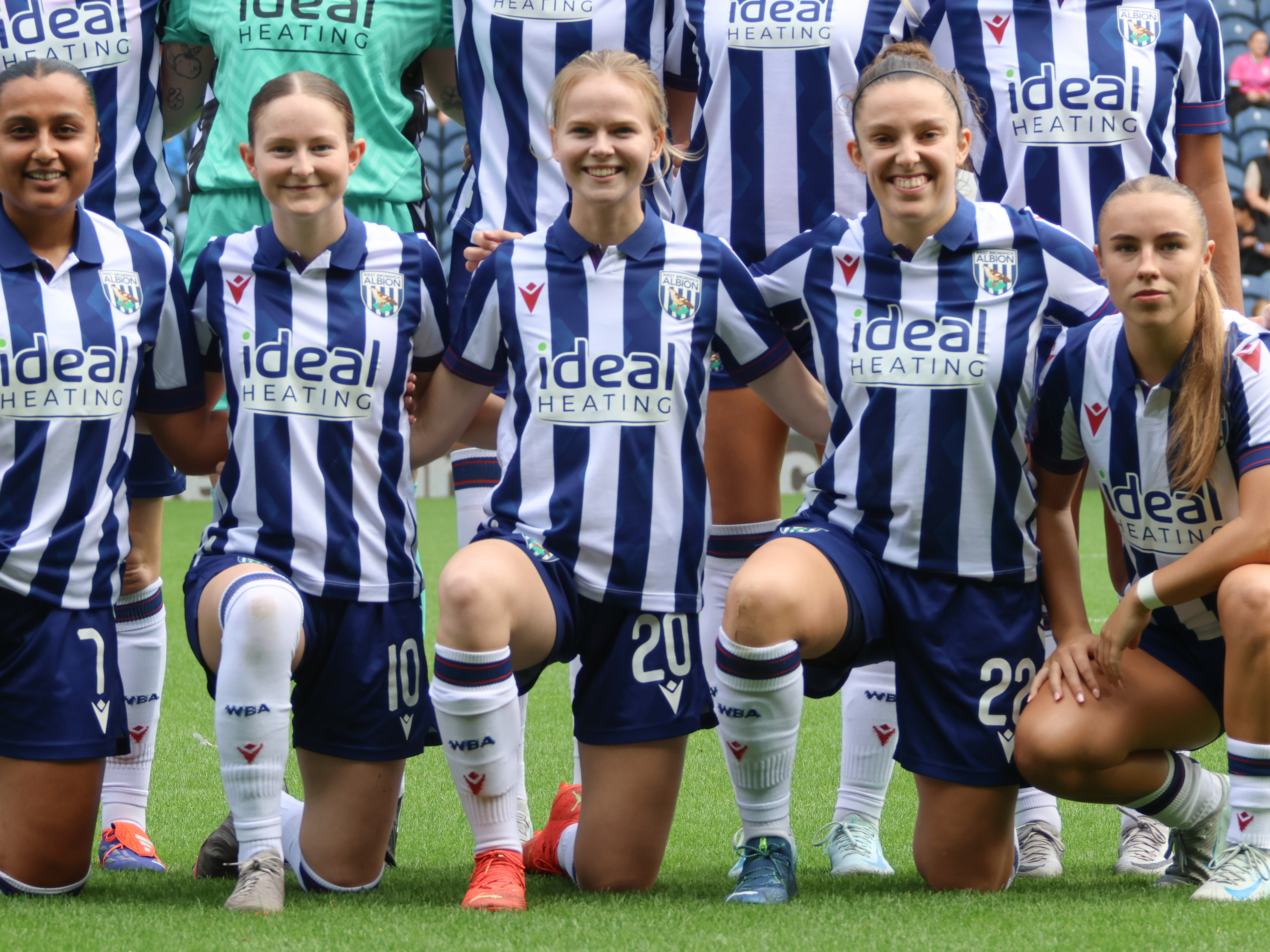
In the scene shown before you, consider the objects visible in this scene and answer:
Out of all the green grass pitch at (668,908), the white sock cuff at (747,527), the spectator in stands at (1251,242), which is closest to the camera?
the green grass pitch at (668,908)

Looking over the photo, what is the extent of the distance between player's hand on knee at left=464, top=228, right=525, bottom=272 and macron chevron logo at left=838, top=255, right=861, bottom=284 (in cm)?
62

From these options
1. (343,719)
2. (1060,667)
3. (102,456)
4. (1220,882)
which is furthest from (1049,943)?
(102,456)

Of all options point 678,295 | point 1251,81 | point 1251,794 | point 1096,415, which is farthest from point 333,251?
point 1251,81

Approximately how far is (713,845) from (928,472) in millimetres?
984

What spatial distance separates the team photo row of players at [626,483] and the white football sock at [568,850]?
0.03 metres

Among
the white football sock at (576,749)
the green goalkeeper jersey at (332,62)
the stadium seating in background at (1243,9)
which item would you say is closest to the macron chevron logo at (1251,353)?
the white football sock at (576,749)

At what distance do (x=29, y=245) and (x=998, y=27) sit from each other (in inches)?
80.0

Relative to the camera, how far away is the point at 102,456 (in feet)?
9.62

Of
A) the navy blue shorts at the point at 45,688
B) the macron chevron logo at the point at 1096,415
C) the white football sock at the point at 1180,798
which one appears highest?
the macron chevron logo at the point at 1096,415

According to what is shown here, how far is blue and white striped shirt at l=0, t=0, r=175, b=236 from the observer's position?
11.0 feet

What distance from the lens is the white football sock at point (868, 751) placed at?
3.20 metres

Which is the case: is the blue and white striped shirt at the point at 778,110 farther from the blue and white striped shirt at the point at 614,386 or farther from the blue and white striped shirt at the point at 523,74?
the blue and white striped shirt at the point at 614,386

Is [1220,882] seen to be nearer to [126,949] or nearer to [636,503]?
[636,503]

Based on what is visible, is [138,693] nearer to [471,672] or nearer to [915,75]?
[471,672]
